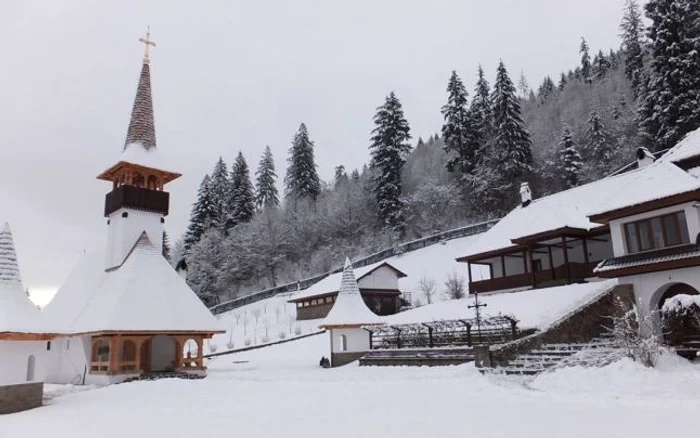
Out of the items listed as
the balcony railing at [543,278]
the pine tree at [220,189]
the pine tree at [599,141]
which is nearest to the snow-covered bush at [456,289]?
the balcony railing at [543,278]

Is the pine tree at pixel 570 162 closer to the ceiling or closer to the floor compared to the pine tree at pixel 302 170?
closer to the floor

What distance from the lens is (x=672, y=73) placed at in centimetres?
3953

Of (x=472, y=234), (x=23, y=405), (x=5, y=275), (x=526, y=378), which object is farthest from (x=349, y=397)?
(x=472, y=234)

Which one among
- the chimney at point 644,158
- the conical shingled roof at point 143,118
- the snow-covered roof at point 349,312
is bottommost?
the snow-covered roof at point 349,312

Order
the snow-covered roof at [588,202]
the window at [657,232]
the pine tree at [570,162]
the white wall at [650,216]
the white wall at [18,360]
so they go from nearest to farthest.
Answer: the white wall at [18,360]
the white wall at [650,216]
the window at [657,232]
the snow-covered roof at [588,202]
the pine tree at [570,162]

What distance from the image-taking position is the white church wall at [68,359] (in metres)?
24.5

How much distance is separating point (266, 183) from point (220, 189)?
6934mm

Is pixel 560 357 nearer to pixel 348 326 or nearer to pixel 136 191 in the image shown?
pixel 348 326

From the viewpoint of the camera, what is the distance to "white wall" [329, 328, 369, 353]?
26.1 m

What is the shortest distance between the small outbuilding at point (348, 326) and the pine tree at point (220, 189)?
4873 cm

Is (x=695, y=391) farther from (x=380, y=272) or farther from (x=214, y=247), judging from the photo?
(x=214, y=247)

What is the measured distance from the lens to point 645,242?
777 inches

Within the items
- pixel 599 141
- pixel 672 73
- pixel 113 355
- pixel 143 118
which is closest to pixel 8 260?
pixel 113 355

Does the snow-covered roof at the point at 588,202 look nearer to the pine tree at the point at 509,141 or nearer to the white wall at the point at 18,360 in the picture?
the pine tree at the point at 509,141
